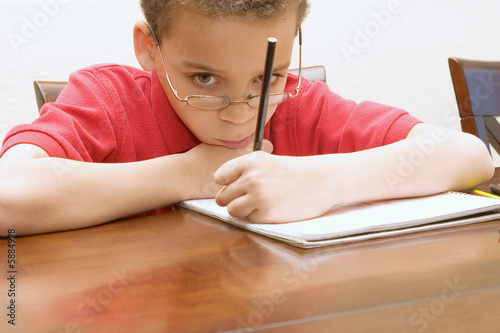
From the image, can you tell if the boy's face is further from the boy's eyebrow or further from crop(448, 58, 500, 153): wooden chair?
crop(448, 58, 500, 153): wooden chair

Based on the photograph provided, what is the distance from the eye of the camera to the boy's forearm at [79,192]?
2.04ft

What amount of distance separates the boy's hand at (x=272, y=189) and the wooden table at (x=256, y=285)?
0.17ft

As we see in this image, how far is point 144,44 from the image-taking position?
0.88 metres

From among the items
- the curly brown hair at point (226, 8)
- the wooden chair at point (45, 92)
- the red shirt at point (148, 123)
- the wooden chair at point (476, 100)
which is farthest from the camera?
the wooden chair at point (476, 100)

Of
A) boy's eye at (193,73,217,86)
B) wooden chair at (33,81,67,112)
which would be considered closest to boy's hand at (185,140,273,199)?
boy's eye at (193,73,217,86)

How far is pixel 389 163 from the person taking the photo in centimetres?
72

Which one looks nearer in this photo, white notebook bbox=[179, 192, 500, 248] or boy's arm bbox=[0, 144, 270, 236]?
white notebook bbox=[179, 192, 500, 248]

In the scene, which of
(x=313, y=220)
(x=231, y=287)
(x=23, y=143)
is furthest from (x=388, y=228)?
(x=23, y=143)

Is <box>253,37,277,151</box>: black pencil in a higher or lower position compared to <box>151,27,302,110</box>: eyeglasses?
higher

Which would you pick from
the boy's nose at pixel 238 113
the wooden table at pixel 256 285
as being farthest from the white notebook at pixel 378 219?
the boy's nose at pixel 238 113

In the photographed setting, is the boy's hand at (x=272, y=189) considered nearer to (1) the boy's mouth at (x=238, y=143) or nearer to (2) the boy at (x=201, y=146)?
(2) the boy at (x=201, y=146)

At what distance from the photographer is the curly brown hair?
0.70m

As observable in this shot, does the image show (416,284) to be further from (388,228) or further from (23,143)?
(23,143)

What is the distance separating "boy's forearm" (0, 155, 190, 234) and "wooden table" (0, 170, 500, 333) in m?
0.08
